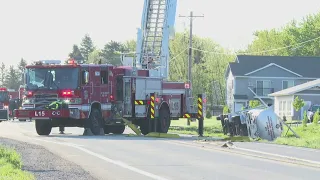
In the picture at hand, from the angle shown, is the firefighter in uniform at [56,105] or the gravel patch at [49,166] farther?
the firefighter in uniform at [56,105]

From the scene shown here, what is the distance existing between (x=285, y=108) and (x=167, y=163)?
5790cm

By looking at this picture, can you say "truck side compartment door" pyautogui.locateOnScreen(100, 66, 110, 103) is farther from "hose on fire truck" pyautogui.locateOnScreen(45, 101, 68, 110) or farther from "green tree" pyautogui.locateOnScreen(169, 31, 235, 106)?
"green tree" pyautogui.locateOnScreen(169, 31, 235, 106)

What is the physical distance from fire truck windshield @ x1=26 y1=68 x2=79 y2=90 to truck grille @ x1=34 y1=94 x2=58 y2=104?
12.6 inches

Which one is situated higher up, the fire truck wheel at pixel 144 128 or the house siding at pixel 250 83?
the house siding at pixel 250 83

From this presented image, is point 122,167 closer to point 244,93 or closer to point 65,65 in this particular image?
point 65,65

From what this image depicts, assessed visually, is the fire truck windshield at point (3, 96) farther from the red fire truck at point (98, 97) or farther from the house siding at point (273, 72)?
the red fire truck at point (98, 97)

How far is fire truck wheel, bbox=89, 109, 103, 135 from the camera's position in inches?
Result: 1266

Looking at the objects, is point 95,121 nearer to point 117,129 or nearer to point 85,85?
point 85,85

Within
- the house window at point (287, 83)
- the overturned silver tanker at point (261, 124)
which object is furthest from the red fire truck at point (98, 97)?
the house window at point (287, 83)

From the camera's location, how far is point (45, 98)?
31734 millimetres

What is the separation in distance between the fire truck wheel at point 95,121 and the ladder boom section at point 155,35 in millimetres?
4054

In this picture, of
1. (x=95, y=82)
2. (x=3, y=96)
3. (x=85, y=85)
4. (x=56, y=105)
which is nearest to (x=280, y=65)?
(x=3, y=96)

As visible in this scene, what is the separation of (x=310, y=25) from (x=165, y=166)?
106226 millimetres

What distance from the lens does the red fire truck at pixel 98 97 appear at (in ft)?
104
